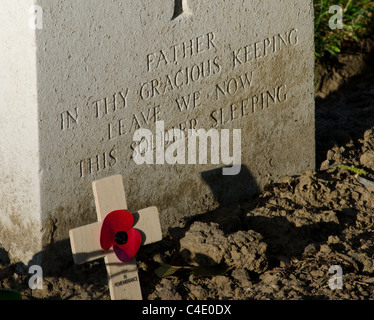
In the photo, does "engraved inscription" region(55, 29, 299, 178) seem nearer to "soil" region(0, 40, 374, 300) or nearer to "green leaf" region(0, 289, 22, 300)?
"soil" region(0, 40, 374, 300)

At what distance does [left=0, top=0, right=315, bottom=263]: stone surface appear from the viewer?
3.54 m

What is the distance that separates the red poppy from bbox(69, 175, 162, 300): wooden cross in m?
0.02

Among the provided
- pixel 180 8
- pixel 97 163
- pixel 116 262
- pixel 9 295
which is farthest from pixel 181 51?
pixel 9 295

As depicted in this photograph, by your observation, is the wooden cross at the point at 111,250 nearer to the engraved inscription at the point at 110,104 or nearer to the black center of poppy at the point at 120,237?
the black center of poppy at the point at 120,237

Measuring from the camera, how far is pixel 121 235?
3535 mm

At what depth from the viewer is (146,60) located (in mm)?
3834

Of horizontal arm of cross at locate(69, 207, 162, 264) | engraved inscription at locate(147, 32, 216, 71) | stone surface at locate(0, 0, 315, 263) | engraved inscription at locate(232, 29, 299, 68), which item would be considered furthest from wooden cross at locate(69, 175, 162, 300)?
engraved inscription at locate(232, 29, 299, 68)

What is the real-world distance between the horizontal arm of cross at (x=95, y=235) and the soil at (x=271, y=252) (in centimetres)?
21

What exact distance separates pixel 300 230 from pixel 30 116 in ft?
5.11

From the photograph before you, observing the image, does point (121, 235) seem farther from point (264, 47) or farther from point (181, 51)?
point (264, 47)

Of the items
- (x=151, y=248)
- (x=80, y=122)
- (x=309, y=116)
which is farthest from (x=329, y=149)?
(x=80, y=122)

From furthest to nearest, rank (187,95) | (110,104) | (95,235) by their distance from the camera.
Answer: (187,95)
(110,104)
(95,235)

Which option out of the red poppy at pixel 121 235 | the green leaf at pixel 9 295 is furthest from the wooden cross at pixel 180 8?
the green leaf at pixel 9 295

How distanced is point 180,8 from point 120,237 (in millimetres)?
1256
